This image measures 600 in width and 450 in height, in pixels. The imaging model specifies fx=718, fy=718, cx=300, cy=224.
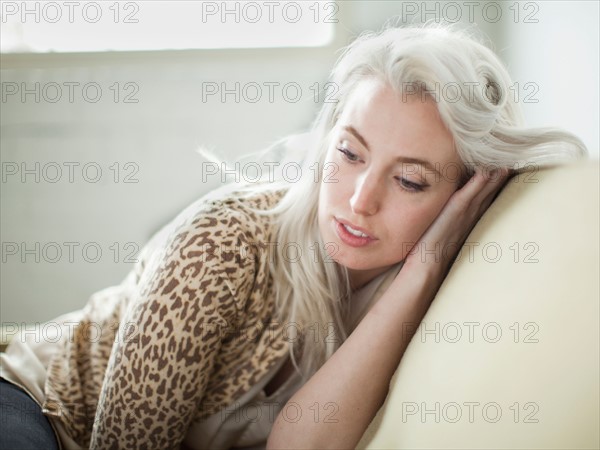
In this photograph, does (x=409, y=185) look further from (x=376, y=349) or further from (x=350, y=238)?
(x=376, y=349)

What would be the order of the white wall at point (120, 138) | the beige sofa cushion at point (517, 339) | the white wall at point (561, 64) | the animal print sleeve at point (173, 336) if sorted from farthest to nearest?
the white wall at point (120, 138) → the white wall at point (561, 64) → the animal print sleeve at point (173, 336) → the beige sofa cushion at point (517, 339)

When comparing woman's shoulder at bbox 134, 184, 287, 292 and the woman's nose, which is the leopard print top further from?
the woman's nose

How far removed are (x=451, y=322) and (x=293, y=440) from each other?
39 centimetres

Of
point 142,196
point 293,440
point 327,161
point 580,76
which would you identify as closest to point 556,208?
point 327,161

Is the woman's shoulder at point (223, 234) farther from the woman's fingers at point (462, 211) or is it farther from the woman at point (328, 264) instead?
the woman's fingers at point (462, 211)

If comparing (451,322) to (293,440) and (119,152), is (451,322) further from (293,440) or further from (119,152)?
(119,152)

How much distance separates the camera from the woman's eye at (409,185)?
4.25 ft

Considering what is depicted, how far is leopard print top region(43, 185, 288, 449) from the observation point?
1245 mm

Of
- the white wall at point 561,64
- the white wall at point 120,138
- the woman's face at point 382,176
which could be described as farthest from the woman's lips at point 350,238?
the white wall at point 120,138

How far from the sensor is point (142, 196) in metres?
2.92

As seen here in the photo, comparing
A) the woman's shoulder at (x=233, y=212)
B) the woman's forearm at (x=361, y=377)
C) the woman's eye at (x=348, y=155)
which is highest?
the woman's eye at (x=348, y=155)

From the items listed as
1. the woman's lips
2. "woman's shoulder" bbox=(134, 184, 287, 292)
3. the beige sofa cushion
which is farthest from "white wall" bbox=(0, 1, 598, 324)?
the beige sofa cushion

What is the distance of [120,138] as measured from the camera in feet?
9.38

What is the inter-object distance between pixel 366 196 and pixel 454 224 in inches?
7.0
